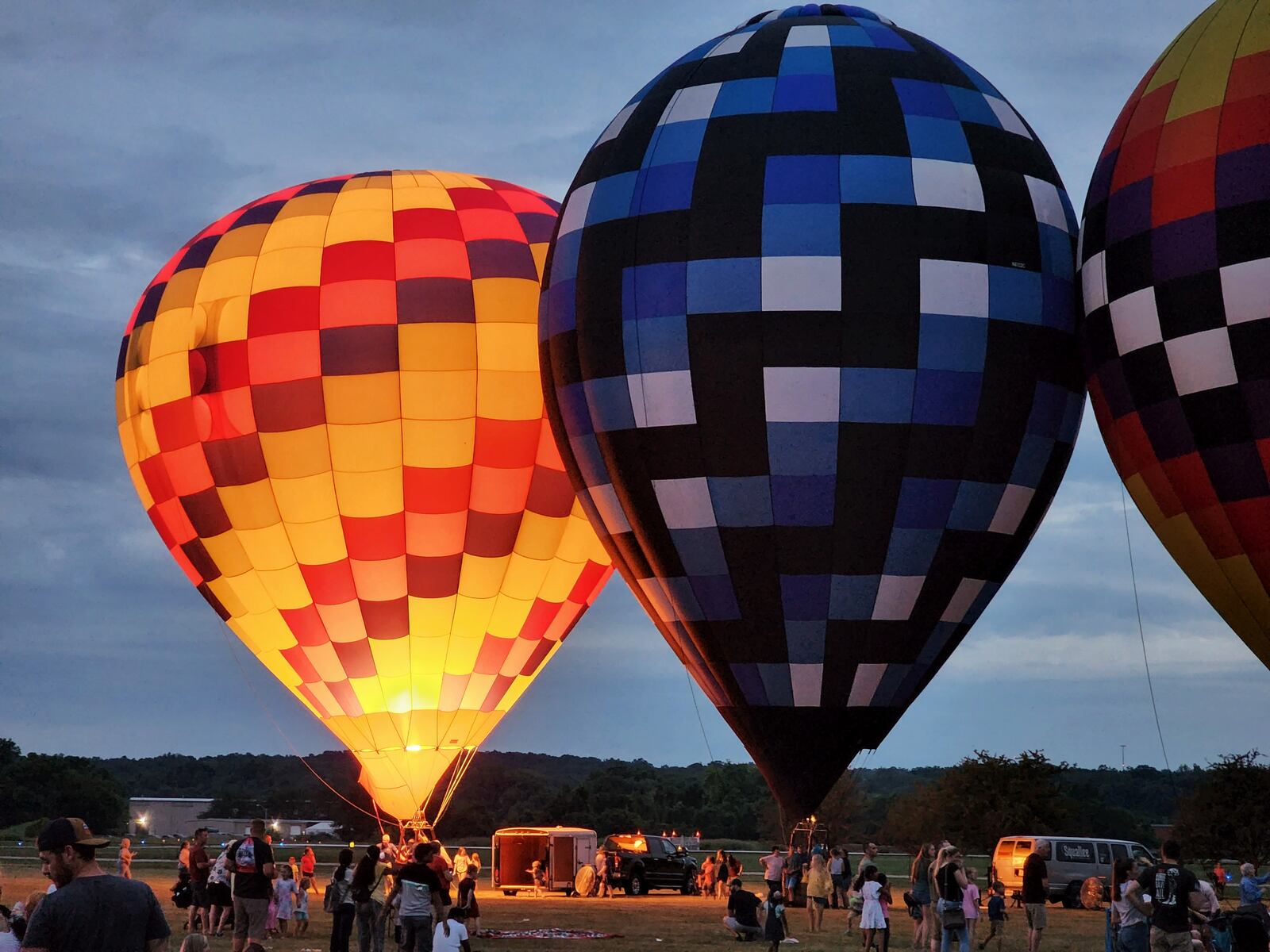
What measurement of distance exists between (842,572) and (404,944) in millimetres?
5296

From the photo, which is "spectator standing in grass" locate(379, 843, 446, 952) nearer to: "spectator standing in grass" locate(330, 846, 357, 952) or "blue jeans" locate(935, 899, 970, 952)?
"spectator standing in grass" locate(330, 846, 357, 952)

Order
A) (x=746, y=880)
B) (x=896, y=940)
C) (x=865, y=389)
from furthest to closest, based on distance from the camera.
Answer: (x=746, y=880), (x=896, y=940), (x=865, y=389)

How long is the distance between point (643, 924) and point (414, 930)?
25.0ft

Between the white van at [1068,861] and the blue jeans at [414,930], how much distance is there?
1421cm

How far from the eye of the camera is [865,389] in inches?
581

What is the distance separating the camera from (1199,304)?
46.3 ft

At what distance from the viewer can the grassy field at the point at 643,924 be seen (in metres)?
15.9

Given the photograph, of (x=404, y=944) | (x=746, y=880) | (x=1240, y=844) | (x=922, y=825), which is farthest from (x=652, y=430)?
(x=922, y=825)

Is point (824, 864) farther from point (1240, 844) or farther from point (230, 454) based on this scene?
point (1240, 844)

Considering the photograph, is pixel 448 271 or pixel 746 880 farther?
pixel 746 880

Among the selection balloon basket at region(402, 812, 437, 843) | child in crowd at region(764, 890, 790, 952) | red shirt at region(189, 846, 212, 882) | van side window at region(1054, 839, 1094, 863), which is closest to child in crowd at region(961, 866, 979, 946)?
child in crowd at region(764, 890, 790, 952)

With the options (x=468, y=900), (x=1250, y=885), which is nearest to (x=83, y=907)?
(x=468, y=900)

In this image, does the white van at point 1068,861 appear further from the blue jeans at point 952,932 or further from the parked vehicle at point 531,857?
the blue jeans at point 952,932

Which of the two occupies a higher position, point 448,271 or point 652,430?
point 448,271
